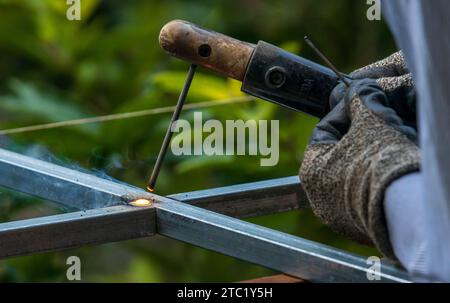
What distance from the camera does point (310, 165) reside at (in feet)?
2.96

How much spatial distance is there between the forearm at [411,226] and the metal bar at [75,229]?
1.10 ft

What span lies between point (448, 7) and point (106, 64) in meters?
2.18

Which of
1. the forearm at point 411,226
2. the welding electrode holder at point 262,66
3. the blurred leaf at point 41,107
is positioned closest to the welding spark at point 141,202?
the welding electrode holder at point 262,66

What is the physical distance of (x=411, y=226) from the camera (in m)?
0.75

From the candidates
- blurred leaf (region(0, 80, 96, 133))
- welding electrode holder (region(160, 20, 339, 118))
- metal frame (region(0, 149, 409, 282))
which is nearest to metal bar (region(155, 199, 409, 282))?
metal frame (region(0, 149, 409, 282))

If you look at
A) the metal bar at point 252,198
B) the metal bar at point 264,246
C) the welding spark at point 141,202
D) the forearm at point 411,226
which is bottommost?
the forearm at point 411,226

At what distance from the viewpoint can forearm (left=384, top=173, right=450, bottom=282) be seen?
2.33 ft

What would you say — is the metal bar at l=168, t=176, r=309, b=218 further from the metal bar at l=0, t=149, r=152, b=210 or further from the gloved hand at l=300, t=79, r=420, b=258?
the gloved hand at l=300, t=79, r=420, b=258

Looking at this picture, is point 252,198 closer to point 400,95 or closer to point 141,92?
point 400,95

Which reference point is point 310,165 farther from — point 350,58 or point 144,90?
point 350,58

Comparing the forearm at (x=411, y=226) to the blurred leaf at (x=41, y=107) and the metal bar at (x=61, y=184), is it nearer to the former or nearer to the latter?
the metal bar at (x=61, y=184)

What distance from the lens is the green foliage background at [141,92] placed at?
2238 millimetres

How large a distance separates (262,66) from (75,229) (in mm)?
245

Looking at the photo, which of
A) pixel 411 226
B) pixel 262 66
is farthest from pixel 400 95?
pixel 411 226
